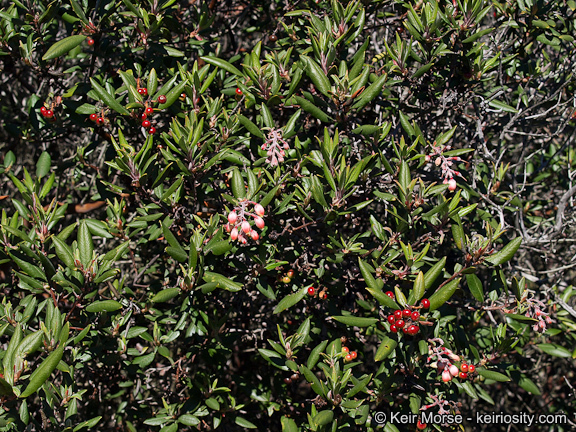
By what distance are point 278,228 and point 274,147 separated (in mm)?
486

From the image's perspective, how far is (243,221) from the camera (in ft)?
7.40

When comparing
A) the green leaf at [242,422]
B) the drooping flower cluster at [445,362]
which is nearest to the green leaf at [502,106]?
the drooping flower cluster at [445,362]

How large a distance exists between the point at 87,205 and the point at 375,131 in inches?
94.5

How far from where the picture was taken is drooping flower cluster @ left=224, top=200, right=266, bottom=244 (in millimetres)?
2246

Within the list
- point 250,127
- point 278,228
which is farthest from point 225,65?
point 278,228

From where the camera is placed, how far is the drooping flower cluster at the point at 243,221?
88.4 inches

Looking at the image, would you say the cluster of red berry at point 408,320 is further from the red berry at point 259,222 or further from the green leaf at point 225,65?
the green leaf at point 225,65

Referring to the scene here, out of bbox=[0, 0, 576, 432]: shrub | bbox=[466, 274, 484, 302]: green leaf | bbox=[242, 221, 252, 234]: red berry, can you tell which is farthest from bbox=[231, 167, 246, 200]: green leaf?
bbox=[466, 274, 484, 302]: green leaf

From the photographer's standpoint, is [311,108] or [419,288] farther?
[311,108]

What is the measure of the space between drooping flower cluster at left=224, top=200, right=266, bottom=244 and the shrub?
1 cm

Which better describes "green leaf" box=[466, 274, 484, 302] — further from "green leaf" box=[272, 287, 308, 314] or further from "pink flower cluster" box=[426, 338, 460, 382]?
"green leaf" box=[272, 287, 308, 314]

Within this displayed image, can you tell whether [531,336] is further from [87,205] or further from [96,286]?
[87,205]

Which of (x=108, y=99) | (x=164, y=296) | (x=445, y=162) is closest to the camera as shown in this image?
(x=164, y=296)

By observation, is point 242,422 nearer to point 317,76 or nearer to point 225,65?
point 317,76
